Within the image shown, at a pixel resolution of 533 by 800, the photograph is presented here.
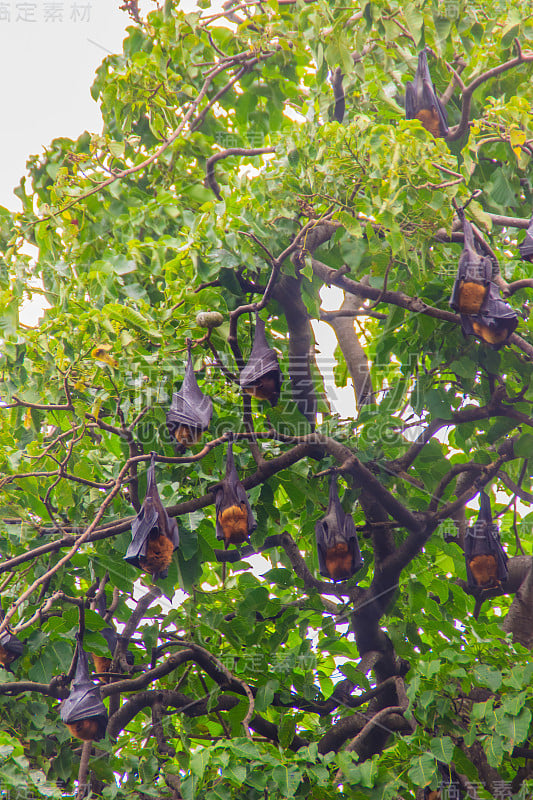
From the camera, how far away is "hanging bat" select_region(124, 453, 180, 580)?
425 cm

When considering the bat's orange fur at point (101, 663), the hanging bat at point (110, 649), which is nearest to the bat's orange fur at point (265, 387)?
the hanging bat at point (110, 649)

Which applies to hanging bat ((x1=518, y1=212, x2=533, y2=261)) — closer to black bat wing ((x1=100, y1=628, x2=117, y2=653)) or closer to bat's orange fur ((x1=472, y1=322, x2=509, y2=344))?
bat's orange fur ((x1=472, y1=322, x2=509, y2=344))

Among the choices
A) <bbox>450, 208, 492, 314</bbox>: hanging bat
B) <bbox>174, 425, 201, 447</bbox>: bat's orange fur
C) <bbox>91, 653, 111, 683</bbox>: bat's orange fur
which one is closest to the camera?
<bbox>174, 425, 201, 447</bbox>: bat's orange fur

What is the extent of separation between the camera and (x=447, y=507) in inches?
202

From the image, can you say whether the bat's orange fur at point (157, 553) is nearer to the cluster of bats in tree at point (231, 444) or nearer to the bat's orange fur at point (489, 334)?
the cluster of bats in tree at point (231, 444)

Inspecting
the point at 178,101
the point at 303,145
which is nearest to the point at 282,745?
the point at 303,145

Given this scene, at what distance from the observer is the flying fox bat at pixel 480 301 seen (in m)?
4.36

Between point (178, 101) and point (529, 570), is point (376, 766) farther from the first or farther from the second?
point (178, 101)

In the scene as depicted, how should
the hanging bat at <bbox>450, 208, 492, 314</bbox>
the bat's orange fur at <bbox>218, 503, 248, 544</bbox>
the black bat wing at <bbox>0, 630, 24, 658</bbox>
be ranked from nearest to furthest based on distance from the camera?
1. the hanging bat at <bbox>450, 208, 492, 314</bbox>
2. the bat's orange fur at <bbox>218, 503, 248, 544</bbox>
3. the black bat wing at <bbox>0, 630, 24, 658</bbox>

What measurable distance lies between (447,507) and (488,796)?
5.50 feet

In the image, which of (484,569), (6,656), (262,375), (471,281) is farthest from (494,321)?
(6,656)

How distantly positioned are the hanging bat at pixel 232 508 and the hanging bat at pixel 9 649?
5.98ft

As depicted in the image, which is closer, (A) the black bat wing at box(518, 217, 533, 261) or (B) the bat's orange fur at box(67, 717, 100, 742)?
(A) the black bat wing at box(518, 217, 533, 261)

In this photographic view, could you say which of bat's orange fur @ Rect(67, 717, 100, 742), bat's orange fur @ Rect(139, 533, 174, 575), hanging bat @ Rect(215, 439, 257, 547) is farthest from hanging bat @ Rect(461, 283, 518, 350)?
bat's orange fur @ Rect(67, 717, 100, 742)
